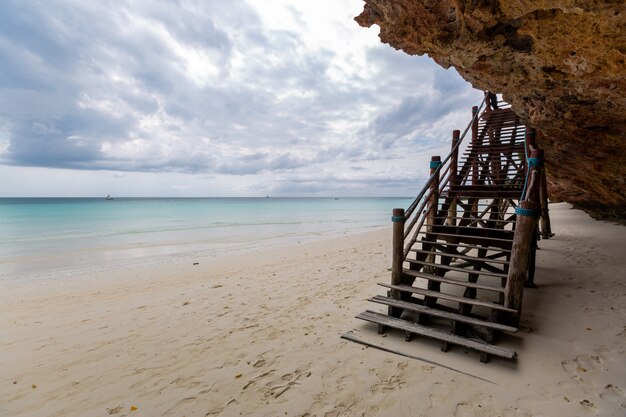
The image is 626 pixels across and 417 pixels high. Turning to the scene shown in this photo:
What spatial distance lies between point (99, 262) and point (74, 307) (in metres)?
6.84

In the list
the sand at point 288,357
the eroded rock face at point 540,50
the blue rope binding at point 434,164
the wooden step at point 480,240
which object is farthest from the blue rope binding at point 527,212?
the blue rope binding at point 434,164

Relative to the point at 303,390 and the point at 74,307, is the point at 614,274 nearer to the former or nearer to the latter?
the point at 303,390

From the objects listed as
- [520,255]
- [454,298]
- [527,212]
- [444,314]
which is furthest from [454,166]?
[444,314]

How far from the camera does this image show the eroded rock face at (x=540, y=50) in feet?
12.5

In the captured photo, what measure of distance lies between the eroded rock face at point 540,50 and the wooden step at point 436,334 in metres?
4.19

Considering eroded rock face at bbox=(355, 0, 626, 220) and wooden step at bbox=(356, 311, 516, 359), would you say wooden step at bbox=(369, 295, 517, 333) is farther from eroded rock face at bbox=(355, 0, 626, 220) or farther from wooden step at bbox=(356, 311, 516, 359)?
eroded rock face at bbox=(355, 0, 626, 220)

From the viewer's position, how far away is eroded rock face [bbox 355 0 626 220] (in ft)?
12.5

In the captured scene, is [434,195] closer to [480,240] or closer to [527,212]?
[480,240]

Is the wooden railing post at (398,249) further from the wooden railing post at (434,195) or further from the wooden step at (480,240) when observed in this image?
the wooden railing post at (434,195)

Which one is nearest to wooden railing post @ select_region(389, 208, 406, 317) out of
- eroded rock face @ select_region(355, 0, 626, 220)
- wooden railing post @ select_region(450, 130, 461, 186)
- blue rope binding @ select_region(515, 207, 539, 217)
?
blue rope binding @ select_region(515, 207, 539, 217)

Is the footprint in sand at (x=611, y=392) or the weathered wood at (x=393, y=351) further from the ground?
the footprint in sand at (x=611, y=392)

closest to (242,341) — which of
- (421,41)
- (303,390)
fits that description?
(303,390)

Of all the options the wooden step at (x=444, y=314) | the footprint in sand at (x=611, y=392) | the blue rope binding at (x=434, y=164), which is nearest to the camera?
the footprint in sand at (x=611, y=392)

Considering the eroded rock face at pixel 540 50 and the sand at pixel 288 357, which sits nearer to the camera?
the sand at pixel 288 357
